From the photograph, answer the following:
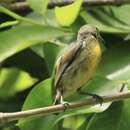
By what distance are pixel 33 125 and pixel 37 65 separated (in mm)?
273

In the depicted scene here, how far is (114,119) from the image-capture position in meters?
1.08

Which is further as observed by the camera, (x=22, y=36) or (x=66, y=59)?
(x=22, y=36)

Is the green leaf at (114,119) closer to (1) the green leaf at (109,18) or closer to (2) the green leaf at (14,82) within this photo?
(1) the green leaf at (109,18)

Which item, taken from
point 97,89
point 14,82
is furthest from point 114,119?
point 14,82

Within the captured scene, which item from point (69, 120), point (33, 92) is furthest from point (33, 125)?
point (69, 120)

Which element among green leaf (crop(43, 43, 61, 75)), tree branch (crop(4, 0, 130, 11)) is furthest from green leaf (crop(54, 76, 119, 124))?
tree branch (crop(4, 0, 130, 11))

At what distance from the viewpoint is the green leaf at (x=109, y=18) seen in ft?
4.01

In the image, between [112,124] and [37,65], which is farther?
[37,65]

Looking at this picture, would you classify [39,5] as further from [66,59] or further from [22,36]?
[66,59]

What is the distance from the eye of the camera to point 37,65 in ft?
4.50

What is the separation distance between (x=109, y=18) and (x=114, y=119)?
0.26 metres

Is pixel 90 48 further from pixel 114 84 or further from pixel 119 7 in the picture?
pixel 119 7

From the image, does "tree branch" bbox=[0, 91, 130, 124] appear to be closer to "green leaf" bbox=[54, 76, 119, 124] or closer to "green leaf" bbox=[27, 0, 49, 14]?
"green leaf" bbox=[54, 76, 119, 124]

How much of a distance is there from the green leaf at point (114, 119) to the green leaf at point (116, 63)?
0.21 ft
